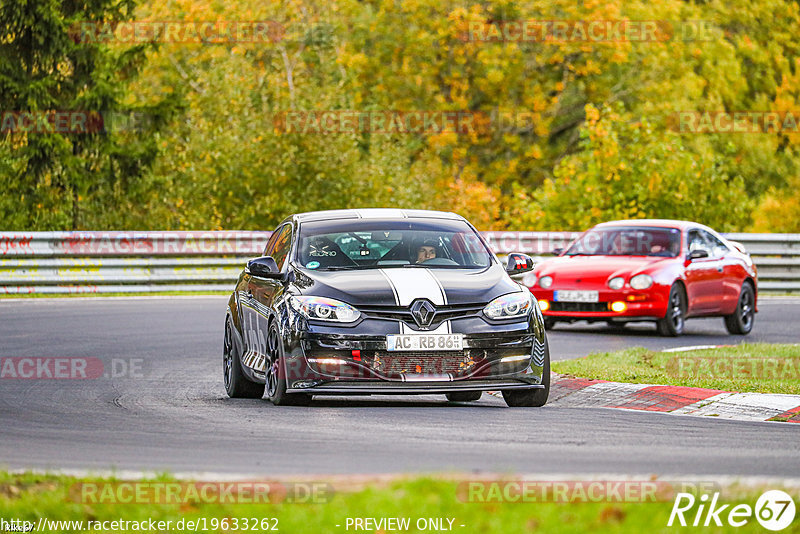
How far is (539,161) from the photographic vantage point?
194ft

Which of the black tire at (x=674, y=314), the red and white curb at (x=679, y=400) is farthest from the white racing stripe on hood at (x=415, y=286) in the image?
the black tire at (x=674, y=314)

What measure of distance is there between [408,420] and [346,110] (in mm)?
30404

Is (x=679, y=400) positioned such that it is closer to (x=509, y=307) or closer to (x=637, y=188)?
(x=509, y=307)

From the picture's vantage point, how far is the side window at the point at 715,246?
68.4 feet

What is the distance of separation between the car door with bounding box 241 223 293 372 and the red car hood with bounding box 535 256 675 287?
721cm

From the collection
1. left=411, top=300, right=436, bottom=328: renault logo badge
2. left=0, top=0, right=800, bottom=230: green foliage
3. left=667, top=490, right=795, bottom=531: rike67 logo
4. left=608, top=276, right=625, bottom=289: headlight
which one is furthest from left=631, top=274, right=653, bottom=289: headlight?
left=0, top=0, right=800, bottom=230: green foliage

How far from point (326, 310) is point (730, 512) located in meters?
4.93

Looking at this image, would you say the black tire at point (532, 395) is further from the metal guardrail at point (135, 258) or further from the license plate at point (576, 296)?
the metal guardrail at point (135, 258)

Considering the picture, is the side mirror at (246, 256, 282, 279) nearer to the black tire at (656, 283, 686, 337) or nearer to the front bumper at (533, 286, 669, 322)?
the front bumper at (533, 286, 669, 322)

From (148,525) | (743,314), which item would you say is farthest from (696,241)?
(148,525)

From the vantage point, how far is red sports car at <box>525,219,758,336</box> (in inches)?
763

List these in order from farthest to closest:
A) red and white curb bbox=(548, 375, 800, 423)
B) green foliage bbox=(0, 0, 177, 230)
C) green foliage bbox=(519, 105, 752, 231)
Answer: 1. green foliage bbox=(519, 105, 752, 231)
2. green foliage bbox=(0, 0, 177, 230)
3. red and white curb bbox=(548, 375, 800, 423)

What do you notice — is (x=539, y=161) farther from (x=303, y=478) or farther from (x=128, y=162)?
(x=303, y=478)

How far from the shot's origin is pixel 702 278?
798 inches
